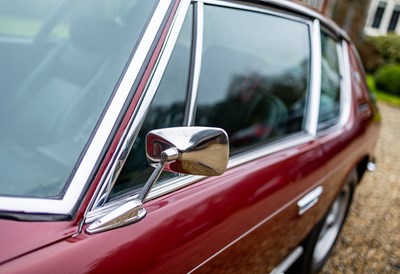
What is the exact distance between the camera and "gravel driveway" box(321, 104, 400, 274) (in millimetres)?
3111

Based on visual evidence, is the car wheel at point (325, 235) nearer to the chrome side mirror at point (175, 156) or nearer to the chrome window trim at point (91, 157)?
the chrome side mirror at point (175, 156)

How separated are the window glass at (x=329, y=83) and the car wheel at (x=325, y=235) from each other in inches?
20.3

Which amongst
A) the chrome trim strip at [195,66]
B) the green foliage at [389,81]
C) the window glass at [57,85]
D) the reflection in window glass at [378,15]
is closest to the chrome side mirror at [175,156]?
the window glass at [57,85]

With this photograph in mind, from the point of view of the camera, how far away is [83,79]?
4.69ft

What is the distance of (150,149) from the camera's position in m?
1.06

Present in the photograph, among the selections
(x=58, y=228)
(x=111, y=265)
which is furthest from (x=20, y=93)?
(x=111, y=265)

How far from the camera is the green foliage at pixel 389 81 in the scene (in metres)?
11.7

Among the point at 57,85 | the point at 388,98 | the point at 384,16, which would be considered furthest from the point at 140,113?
the point at 384,16

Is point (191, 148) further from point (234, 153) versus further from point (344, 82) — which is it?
point (344, 82)

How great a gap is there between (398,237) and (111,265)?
3303 millimetres

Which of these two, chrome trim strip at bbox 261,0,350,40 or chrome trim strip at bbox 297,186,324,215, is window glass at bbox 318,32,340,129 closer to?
chrome trim strip at bbox 261,0,350,40

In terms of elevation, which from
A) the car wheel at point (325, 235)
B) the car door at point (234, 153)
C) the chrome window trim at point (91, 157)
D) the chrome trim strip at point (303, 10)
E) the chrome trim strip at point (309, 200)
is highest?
the chrome trim strip at point (303, 10)

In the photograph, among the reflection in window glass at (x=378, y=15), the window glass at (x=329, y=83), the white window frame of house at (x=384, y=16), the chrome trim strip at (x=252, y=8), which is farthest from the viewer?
the reflection in window glass at (x=378, y=15)

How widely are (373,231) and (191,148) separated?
10.3 feet
